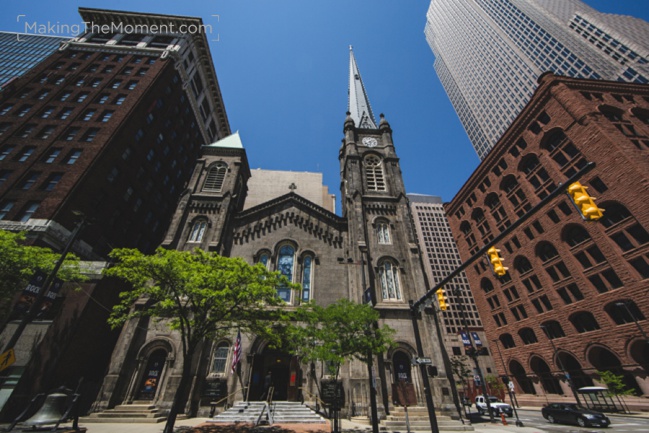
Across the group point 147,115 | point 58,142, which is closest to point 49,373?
point 58,142

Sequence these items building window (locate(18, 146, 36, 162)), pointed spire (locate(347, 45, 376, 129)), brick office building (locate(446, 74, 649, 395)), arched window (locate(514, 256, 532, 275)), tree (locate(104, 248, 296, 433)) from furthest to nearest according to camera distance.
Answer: pointed spire (locate(347, 45, 376, 129)) < arched window (locate(514, 256, 532, 275)) < building window (locate(18, 146, 36, 162)) < brick office building (locate(446, 74, 649, 395)) < tree (locate(104, 248, 296, 433))

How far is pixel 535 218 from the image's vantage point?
39.9 meters

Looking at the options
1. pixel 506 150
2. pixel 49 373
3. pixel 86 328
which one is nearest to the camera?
pixel 49 373

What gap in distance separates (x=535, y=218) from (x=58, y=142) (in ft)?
201

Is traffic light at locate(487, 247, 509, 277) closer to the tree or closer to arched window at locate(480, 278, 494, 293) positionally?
the tree

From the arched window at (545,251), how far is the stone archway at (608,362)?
1155 cm

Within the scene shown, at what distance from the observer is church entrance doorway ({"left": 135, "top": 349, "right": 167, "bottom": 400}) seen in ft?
60.6

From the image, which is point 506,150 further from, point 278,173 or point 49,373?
point 49,373

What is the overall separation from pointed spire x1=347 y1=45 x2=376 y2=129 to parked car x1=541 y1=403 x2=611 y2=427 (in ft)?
119

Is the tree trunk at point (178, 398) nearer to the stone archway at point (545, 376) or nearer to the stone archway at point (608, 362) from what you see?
the stone archway at point (608, 362)

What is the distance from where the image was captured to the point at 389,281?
2428 cm

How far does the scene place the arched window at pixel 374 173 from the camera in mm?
31281

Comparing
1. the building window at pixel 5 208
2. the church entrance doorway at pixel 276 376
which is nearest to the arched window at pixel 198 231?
the church entrance doorway at pixel 276 376

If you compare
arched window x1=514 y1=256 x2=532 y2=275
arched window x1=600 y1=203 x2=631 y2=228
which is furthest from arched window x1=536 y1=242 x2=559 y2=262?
arched window x1=600 y1=203 x2=631 y2=228
